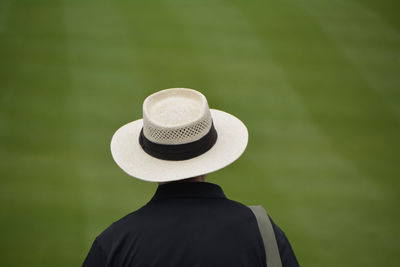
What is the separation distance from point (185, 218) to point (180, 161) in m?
0.34

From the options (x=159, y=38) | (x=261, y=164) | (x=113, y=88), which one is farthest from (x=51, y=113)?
(x=261, y=164)

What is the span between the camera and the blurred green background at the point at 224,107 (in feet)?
12.4

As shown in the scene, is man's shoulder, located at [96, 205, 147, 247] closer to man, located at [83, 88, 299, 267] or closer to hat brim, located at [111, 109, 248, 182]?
man, located at [83, 88, 299, 267]

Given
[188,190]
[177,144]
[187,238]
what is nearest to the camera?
[187,238]

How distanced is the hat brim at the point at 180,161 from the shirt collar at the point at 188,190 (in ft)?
0.11

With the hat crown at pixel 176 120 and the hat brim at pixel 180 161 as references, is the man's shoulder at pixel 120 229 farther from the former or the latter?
the hat crown at pixel 176 120

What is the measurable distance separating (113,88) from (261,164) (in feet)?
6.87

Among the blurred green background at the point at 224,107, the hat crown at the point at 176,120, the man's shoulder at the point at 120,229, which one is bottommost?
the blurred green background at the point at 224,107

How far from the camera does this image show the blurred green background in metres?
3.77

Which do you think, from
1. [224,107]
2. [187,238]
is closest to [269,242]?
[187,238]

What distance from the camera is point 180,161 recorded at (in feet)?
Result: 6.03

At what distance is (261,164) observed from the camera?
14.3 ft

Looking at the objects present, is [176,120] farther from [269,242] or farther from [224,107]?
[224,107]

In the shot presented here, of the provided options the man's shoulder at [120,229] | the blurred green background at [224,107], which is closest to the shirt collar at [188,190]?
the man's shoulder at [120,229]
